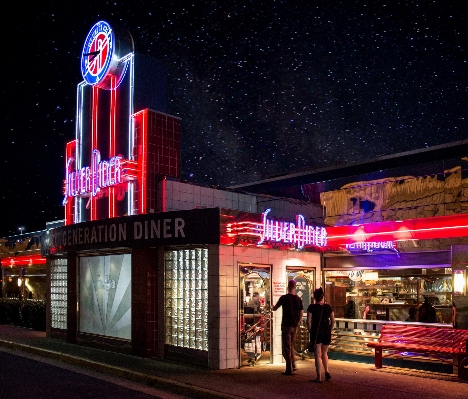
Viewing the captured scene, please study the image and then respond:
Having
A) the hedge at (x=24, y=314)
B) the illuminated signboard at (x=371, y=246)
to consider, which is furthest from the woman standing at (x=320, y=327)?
the hedge at (x=24, y=314)

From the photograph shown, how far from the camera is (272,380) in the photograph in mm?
10758

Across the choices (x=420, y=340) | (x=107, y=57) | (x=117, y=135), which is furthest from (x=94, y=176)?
(x=420, y=340)

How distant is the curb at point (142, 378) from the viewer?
973 cm

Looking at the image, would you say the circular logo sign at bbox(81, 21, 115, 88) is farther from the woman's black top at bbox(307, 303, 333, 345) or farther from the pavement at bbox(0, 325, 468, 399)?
the woman's black top at bbox(307, 303, 333, 345)

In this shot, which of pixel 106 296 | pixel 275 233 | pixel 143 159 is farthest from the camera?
pixel 106 296

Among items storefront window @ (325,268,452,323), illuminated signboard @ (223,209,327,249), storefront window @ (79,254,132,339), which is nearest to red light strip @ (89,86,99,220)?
storefront window @ (79,254,132,339)

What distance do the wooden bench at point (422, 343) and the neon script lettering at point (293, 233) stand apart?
8.99 ft

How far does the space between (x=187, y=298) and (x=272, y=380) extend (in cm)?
322

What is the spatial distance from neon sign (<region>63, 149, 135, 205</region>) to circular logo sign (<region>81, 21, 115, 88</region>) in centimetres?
231

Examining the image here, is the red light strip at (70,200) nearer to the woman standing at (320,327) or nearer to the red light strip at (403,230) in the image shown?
the red light strip at (403,230)

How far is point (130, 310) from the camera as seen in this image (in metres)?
14.5

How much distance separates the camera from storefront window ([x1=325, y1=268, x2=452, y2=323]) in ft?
44.7

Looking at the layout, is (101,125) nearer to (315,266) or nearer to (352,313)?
(315,266)

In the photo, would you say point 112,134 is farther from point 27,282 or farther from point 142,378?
point 27,282
